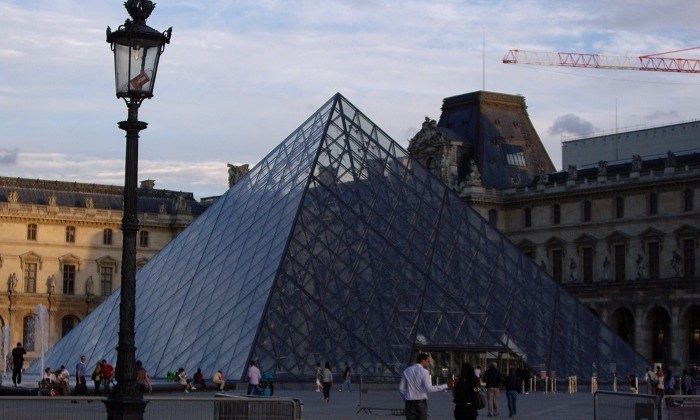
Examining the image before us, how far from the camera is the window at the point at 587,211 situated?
73.9 metres

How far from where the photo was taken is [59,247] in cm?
8606

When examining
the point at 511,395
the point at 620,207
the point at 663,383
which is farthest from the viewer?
the point at 620,207

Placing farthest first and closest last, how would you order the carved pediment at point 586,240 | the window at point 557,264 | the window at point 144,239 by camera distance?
the window at point 144,239 < the window at point 557,264 < the carved pediment at point 586,240

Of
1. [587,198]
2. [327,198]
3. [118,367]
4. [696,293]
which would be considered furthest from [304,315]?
[587,198]

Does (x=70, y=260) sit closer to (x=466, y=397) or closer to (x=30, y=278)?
(x=30, y=278)

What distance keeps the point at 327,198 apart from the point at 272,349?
17.6ft

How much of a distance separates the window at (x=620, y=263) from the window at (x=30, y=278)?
31623 mm

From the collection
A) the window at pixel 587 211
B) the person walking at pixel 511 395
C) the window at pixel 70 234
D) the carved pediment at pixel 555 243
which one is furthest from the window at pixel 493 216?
the person walking at pixel 511 395

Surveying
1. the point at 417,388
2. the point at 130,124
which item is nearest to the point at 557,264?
the point at 417,388

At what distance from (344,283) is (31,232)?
167ft

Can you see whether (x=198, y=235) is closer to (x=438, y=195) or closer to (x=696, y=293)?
(x=438, y=195)

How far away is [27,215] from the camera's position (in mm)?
84438

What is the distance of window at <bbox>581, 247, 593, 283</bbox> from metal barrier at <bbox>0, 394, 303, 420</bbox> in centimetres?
5978

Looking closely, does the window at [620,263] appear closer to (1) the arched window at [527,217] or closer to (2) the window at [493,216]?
(1) the arched window at [527,217]
